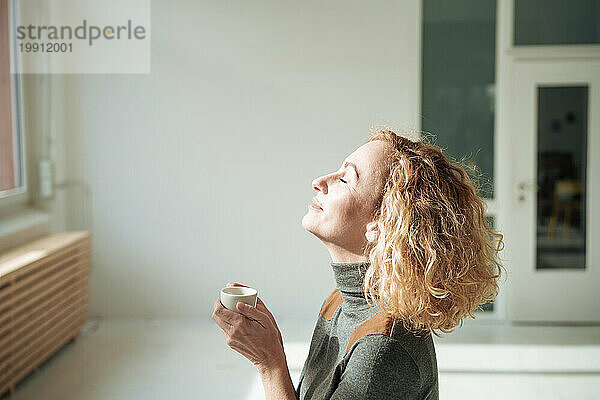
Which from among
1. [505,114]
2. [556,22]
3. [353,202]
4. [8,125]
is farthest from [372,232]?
[556,22]

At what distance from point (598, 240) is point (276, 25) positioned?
238cm

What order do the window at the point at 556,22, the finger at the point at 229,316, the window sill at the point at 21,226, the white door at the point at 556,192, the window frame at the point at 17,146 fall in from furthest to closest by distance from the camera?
the white door at the point at 556,192, the window at the point at 556,22, the window frame at the point at 17,146, the window sill at the point at 21,226, the finger at the point at 229,316

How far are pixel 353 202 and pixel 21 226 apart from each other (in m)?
2.73

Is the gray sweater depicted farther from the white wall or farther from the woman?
the white wall

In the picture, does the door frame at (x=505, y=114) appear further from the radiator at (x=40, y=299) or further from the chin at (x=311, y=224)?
Answer: the chin at (x=311, y=224)

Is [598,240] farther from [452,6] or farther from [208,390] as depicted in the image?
[208,390]

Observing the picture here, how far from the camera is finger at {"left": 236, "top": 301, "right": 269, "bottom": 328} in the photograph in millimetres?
1173

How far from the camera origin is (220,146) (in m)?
4.22

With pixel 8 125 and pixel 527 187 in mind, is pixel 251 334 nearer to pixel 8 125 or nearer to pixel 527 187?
pixel 8 125

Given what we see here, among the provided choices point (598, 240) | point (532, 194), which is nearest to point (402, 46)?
point (532, 194)

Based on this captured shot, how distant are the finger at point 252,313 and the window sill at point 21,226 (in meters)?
2.39

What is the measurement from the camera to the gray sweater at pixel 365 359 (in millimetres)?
1066

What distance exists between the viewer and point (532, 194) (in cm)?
428

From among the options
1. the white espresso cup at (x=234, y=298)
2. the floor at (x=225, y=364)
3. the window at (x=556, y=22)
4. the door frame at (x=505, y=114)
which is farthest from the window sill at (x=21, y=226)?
the window at (x=556, y=22)
